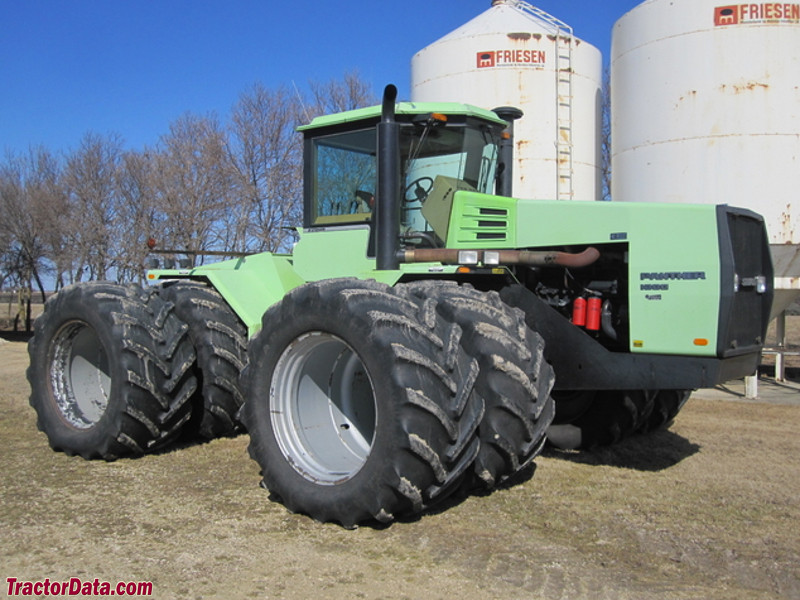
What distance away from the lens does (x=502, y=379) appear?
446 cm

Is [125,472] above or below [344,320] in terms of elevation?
below

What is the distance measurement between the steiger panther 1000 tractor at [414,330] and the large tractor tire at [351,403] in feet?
0.04

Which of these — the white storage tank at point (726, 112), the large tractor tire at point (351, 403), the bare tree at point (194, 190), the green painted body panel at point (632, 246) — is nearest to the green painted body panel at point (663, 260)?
the green painted body panel at point (632, 246)

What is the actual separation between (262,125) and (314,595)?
2109 centimetres

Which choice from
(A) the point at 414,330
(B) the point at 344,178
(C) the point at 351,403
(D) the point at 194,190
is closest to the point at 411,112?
(B) the point at 344,178

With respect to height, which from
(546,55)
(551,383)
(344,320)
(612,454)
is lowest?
(612,454)

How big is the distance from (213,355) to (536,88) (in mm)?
7656

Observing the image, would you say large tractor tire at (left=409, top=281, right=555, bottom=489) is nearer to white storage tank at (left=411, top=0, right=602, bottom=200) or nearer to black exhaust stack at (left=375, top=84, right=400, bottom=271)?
black exhaust stack at (left=375, top=84, right=400, bottom=271)

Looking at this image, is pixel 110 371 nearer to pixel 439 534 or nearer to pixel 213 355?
pixel 213 355

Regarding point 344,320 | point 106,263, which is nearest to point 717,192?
point 344,320

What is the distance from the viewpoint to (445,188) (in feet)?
19.3

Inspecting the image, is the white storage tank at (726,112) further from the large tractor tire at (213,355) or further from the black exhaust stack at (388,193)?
the large tractor tire at (213,355)

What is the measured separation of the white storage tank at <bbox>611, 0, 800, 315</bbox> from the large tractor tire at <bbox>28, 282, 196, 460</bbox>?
7383mm

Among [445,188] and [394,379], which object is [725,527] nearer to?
[394,379]
